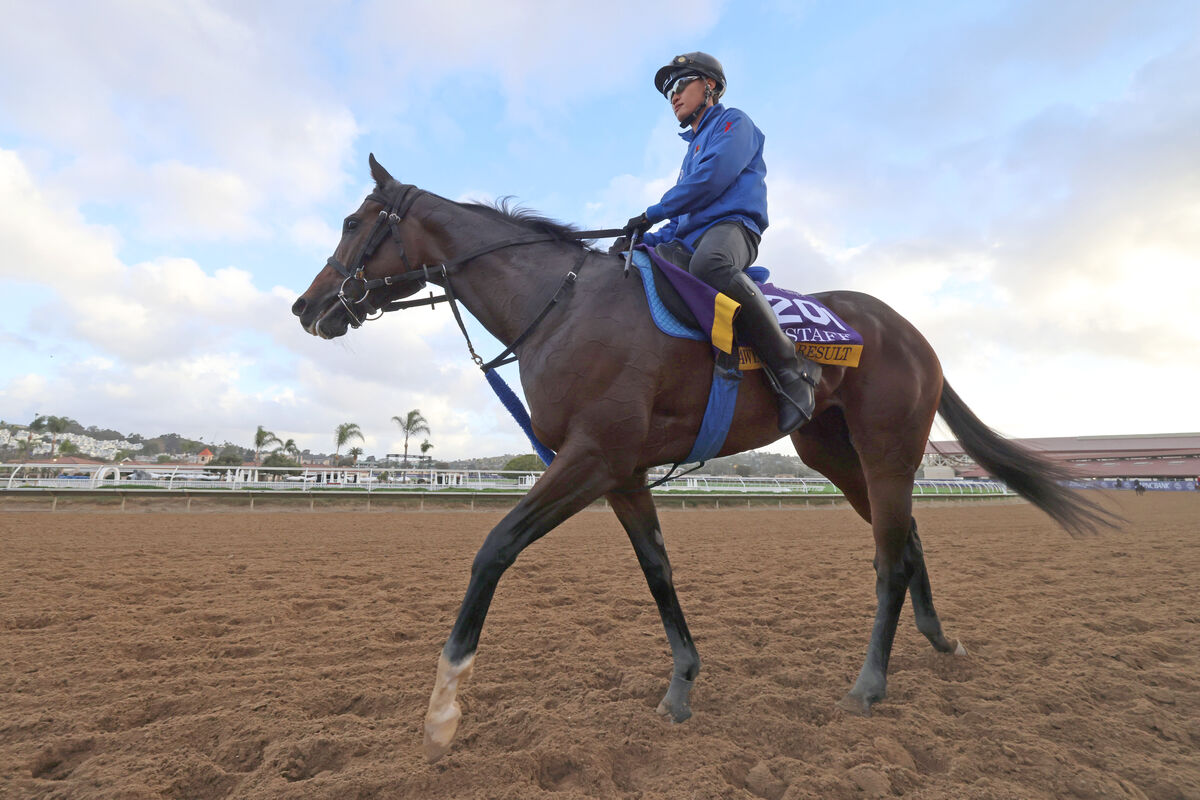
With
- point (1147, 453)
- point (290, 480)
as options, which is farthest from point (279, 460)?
point (1147, 453)

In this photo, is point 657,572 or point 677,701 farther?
point 657,572

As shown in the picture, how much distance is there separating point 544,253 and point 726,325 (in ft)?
3.41

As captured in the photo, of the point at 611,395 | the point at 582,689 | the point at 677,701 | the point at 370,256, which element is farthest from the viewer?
the point at 370,256

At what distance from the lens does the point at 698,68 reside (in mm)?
3281

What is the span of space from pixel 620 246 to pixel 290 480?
892 inches

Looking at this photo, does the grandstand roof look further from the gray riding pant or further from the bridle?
the bridle

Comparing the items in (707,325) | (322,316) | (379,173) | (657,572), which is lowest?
(657,572)

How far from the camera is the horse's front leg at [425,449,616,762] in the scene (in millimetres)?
2305

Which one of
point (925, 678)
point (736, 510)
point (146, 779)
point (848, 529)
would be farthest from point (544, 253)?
point (736, 510)

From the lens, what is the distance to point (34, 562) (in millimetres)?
7273

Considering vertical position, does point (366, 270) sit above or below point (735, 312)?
above

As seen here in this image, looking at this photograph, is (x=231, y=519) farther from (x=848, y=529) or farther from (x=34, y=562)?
(x=848, y=529)

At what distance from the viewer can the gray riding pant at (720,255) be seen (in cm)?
285

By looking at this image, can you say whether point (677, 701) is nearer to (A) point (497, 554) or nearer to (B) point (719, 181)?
(A) point (497, 554)
